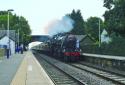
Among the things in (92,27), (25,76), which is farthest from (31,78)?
(92,27)

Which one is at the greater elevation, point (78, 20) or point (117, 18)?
→ point (78, 20)

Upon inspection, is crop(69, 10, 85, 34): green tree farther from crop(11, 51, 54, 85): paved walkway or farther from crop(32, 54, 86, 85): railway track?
crop(11, 51, 54, 85): paved walkway

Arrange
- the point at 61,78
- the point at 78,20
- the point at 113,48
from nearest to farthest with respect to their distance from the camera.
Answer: the point at 61,78, the point at 113,48, the point at 78,20

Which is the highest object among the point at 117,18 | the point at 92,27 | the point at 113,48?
the point at 92,27

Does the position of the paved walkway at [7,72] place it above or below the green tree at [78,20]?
below

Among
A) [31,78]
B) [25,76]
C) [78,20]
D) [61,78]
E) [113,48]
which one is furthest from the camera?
[78,20]

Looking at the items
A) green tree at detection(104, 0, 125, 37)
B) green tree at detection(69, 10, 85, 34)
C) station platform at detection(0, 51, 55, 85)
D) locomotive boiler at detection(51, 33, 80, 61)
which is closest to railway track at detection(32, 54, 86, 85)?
station platform at detection(0, 51, 55, 85)

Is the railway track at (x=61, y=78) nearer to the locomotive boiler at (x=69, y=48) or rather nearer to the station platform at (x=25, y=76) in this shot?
the station platform at (x=25, y=76)

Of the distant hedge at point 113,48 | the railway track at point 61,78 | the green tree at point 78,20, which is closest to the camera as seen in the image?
the railway track at point 61,78

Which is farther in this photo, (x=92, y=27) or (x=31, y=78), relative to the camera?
(x=92, y=27)

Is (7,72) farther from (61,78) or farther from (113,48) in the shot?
(113,48)

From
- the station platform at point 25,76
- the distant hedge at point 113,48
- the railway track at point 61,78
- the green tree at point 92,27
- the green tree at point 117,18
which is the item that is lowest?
the railway track at point 61,78

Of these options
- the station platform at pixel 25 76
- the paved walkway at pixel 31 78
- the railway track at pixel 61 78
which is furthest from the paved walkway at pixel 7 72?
the railway track at pixel 61 78

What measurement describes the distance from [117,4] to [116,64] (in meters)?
23.0
